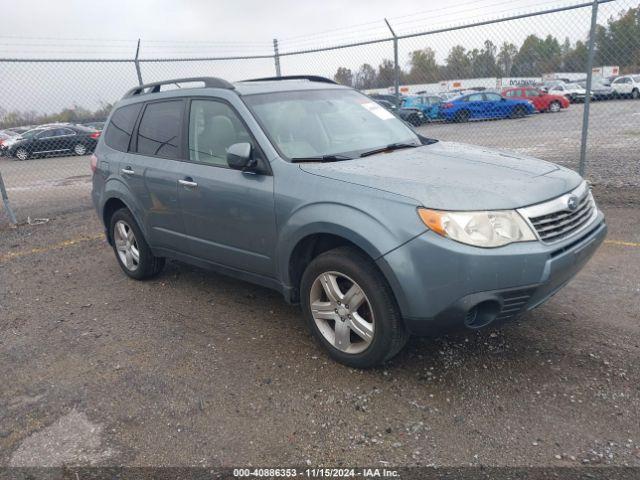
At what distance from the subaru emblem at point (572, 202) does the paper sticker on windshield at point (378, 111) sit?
67.9 inches

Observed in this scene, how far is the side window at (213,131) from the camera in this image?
3.82 m

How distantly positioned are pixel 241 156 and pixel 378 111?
1491mm

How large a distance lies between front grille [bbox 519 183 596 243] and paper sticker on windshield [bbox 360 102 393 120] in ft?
5.50

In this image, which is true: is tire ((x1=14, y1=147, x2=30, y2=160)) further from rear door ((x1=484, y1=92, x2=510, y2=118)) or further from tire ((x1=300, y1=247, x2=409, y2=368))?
tire ((x1=300, y1=247, x2=409, y2=368))

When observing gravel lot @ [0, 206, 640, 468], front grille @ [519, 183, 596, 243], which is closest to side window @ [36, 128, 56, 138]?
gravel lot @ [0, 206, 640, 468]

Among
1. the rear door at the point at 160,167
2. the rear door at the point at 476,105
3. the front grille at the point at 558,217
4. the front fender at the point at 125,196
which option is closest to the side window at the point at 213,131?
the rear door at the point at 160,167

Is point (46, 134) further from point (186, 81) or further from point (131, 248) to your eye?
point (186, 81)

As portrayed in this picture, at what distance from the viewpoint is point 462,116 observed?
1875cm

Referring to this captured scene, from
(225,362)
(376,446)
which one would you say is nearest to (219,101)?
(225,362)

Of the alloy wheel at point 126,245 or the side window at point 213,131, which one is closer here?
the side window at point 213,131

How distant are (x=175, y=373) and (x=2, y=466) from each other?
3.46 ft

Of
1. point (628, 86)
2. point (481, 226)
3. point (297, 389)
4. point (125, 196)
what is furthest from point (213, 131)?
point (628, 86)

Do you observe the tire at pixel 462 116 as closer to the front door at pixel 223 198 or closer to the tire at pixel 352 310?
the front door at pixel 223 198

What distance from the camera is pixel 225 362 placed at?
352 centimetres
